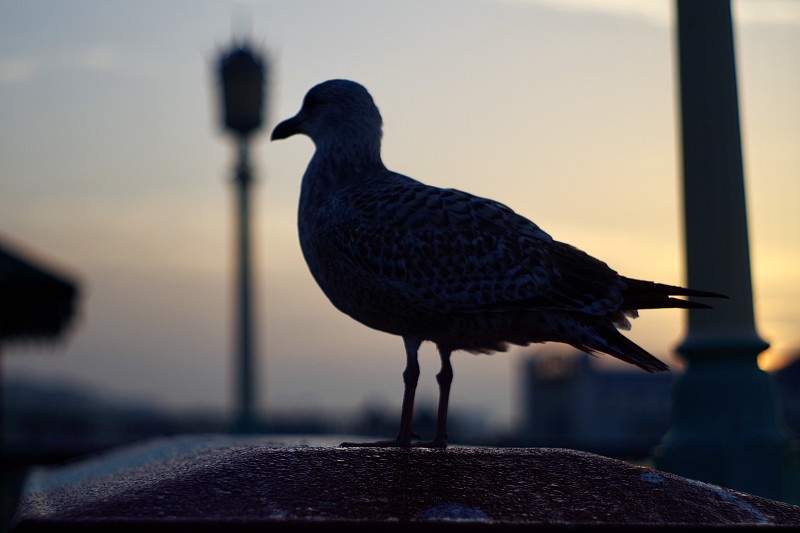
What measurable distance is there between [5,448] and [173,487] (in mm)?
26130

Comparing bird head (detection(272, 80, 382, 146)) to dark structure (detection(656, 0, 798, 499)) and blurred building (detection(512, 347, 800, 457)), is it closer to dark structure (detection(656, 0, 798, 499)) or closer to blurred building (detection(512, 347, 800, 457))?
dark structure (detection(656, 0, 798, 499))

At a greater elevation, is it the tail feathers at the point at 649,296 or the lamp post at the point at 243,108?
the lamp post at the point at 243,108

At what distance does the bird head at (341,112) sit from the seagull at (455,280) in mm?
321

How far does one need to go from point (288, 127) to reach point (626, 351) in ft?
6.09

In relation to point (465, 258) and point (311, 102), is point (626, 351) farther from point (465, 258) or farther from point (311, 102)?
point (311, 102)

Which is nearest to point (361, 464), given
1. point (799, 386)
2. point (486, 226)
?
point (486, 226)

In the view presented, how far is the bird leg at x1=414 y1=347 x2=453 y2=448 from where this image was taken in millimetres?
4207

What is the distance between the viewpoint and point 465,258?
395cm

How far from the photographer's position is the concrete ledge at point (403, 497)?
2881 millimetres

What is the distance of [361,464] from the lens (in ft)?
11.4

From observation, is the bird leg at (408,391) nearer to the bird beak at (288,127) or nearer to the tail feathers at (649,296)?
the tail feathers at (649,296)

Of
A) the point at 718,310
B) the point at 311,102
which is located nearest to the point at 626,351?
the point at 311,102

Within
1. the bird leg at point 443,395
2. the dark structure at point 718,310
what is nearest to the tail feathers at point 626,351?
the bird leg at point 443,395

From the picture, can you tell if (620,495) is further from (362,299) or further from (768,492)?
(768,492)
